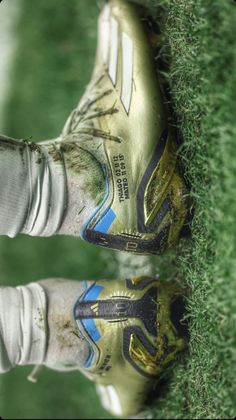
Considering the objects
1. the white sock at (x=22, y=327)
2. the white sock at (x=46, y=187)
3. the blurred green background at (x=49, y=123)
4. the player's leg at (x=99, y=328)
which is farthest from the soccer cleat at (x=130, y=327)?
the blurred green background at (x=49, y=123)

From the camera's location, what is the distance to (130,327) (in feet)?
5.11

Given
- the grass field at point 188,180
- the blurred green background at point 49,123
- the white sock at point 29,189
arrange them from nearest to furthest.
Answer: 1. the grass field at point 188,180
2. the white sock at point 29,189
3. the blurred green background at point 49,123

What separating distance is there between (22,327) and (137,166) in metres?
0.55

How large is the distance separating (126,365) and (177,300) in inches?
9.0

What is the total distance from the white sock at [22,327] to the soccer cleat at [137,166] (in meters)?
0.28

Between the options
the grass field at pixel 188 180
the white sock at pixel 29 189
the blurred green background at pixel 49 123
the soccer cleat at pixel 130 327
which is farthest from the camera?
the blurred green background at pixel 49 123

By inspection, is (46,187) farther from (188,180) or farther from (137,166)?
(188,180)

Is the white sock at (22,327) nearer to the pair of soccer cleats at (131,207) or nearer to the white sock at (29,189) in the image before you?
the pair of soccer cleats at (131,207)

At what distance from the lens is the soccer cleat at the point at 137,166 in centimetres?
148

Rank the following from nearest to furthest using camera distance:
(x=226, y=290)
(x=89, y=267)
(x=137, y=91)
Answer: (x=226, y=290)
(x=137, y=91)
(x=89, y=267)

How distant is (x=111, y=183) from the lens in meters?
1.49

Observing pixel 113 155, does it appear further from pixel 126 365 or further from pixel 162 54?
pixel 126 365

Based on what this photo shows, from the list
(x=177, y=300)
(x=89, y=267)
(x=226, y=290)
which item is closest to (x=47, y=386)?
(x=89, y=267)

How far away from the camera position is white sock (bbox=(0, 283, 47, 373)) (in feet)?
5.28
